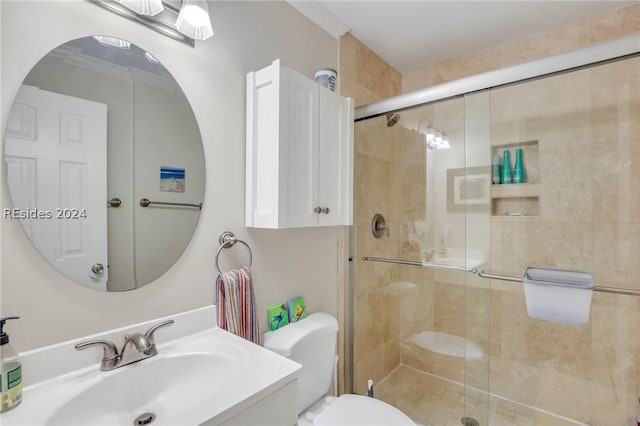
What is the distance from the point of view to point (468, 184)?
5.71 ft

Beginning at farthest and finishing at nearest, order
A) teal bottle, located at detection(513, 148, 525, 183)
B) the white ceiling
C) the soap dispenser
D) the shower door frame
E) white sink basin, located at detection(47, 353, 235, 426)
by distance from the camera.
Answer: teal bottle, located at detection(513, 148, 525, 183) → the white ceiling → the shower door frame → white sink basin, located at detection(47, 353, 235, 426) → the soap dispenser

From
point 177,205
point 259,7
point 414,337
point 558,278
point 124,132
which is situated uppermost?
point 259,7

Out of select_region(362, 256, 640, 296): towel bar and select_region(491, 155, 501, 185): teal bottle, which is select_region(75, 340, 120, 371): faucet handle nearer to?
select_region(362, 256, 640, 296): towel bar

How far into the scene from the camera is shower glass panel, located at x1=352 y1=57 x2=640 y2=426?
1.64 m

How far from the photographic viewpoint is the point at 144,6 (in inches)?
37.8

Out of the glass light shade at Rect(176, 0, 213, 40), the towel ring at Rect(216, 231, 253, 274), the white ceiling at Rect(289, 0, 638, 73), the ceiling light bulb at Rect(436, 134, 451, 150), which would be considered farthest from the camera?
the ceiling light bulb at Rect(436, 134, 451, 150)

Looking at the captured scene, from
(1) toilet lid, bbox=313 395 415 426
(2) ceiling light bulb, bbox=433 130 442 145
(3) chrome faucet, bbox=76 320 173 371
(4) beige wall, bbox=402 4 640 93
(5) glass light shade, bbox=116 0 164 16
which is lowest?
(1) toilet lid, bbox=313 395 415 426

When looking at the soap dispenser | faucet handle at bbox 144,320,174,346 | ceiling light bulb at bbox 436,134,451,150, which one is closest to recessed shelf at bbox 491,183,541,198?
ceiling light bulb at bbox 436,134,451,150

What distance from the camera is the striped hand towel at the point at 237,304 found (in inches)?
47.9

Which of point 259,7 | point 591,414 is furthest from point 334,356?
point 259,7

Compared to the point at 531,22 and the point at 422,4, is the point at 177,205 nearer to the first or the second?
the point at 422,4

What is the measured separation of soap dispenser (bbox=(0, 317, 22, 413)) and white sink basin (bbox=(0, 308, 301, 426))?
2 cm

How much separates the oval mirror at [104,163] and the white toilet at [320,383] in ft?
1.94

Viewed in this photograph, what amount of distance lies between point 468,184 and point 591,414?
1.47 metres
